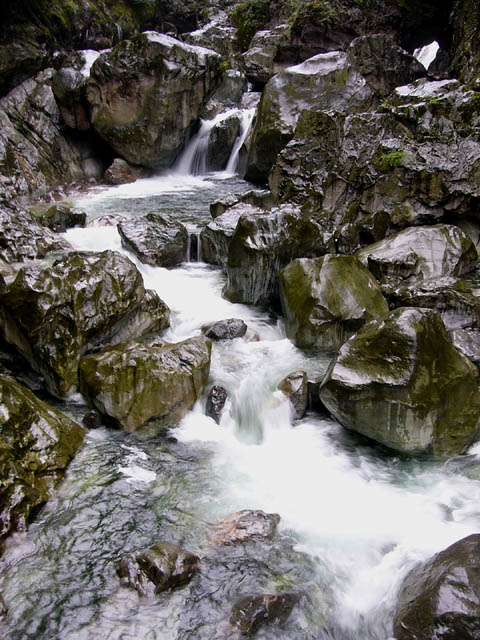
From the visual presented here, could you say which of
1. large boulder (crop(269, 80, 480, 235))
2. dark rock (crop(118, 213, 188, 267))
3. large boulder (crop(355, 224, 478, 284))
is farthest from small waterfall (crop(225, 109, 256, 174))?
large boulder (crop(355, 224, 478, 284))

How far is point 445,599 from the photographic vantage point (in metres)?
2.46

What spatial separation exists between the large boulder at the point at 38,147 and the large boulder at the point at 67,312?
913 centimetres

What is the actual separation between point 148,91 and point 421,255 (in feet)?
36.8

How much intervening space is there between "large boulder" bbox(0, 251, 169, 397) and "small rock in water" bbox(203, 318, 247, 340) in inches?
41.5

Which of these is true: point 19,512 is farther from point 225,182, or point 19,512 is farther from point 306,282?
point 225,182

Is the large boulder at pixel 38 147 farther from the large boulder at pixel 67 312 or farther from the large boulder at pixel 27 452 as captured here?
the large boulder at pixel 27 452

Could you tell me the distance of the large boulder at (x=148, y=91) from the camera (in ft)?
45.9

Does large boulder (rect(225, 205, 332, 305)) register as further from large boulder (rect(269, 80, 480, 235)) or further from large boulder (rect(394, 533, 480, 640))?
large boulder (rect(394, 533, 480, 640))

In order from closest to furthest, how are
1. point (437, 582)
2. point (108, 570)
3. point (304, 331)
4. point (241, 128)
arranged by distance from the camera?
point (437, 582)
point (108, 570)
point (304, 331)
point (241, 128)

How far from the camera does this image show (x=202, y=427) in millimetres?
4816

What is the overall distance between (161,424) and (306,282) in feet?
9.02

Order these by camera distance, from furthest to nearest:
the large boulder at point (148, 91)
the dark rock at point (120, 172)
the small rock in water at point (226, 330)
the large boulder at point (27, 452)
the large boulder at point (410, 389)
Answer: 1. the dark rock at point (120, 172)
2. the large boulder at point (148, 91)
3. the small rock in water at point (226, 330)
4. the large boulder at point (410, 389)
5. the large boulder at point (27, 452)

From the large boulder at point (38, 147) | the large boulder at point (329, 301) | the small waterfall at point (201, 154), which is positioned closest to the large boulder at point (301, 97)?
the small waterfall at point (201, 154)

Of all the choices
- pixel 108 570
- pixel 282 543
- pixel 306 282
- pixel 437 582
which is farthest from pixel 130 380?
pixel 437 582
